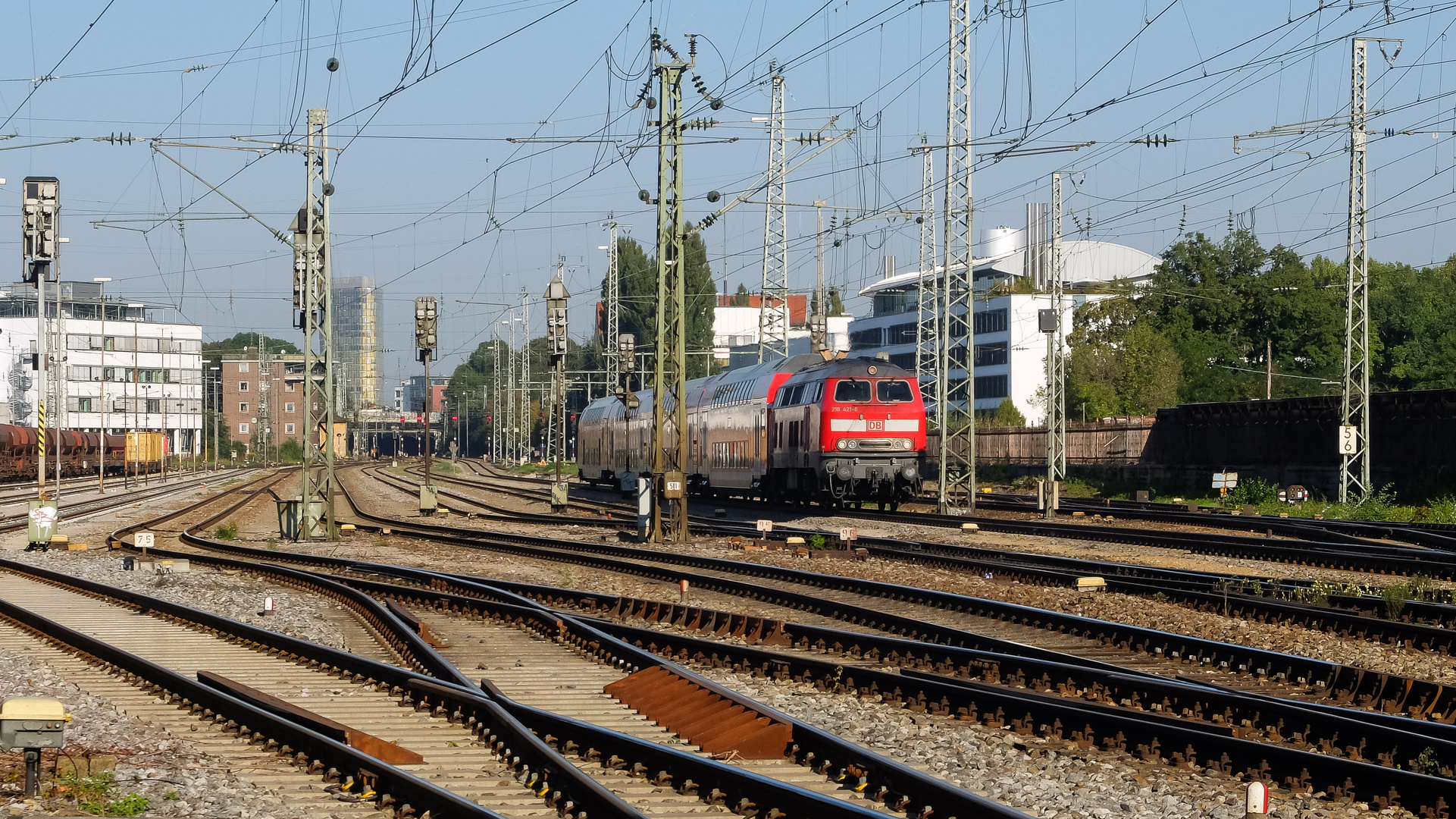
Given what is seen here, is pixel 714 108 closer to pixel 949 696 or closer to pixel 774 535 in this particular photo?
pixel 774 535

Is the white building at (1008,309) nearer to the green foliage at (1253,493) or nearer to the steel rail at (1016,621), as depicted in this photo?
the green foliage at (1253,493)

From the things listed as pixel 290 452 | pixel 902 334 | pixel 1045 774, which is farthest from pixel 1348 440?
pixel 290 452

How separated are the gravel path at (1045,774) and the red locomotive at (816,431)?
22916 millimetres

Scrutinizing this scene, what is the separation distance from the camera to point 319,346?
31.1m

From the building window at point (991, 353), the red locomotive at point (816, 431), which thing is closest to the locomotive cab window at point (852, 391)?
the red locomotive at point (816, 431)

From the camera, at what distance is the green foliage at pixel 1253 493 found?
41.4 meters

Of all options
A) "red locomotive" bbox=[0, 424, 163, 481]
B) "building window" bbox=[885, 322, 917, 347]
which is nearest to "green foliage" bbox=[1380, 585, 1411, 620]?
"red locomotive" bbox=[0, 424, 163, 481]

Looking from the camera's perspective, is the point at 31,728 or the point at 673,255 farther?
the point at 673,255

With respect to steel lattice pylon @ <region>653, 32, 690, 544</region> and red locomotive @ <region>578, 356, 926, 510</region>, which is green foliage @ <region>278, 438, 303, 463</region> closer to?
red locomotive @ <region>578, 356, 926, 510</region>

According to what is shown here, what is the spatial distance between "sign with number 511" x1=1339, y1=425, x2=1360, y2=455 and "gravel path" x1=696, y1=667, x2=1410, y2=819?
27.3 m

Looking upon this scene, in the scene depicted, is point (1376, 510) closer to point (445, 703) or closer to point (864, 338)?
point (445, 703)

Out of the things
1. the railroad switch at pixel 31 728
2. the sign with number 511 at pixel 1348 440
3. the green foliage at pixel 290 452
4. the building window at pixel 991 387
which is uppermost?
the building window at pixel 991 387

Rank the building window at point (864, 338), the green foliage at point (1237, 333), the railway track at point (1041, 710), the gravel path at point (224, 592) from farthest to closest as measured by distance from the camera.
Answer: the building window at point (864, 338)
the green foliage at point (1237, 333)
the gravel path at point (224, 592)
the railway track at point (1041, 710)

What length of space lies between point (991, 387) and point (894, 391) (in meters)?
88.0
